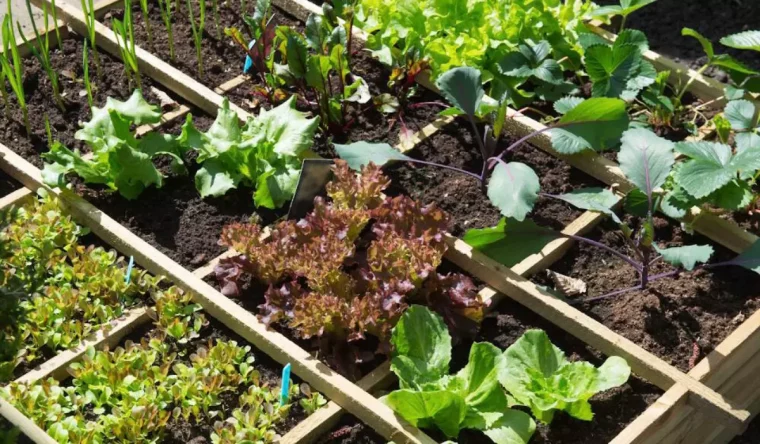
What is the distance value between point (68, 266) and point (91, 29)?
1.05 m

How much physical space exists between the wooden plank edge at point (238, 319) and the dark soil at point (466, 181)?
2.31 feet

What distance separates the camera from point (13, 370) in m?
3.02

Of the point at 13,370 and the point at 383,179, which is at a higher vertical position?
the point at 383,179

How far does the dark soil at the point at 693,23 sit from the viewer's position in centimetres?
486

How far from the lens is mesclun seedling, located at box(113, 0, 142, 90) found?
388cm

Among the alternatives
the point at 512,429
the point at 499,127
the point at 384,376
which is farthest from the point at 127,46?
the point at 512,429

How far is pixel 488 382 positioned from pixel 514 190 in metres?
0.64

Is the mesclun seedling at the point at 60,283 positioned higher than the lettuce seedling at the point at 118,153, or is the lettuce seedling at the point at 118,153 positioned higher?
the lettuce seedling at the point at 118,153

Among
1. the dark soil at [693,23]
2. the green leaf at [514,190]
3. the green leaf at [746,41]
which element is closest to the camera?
the green leaf at [514,190]

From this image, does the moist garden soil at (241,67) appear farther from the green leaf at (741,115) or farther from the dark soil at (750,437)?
the dark soil at (750,437)

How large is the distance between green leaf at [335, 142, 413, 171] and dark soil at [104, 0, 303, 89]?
2.69 ft

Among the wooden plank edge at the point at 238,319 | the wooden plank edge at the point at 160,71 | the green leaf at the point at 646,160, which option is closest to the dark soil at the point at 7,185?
the wooden plank edge at the point at 238,319

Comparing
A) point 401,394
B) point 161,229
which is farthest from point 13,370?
point 401,394

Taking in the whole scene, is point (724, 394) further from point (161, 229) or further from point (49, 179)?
point (49, 179)
